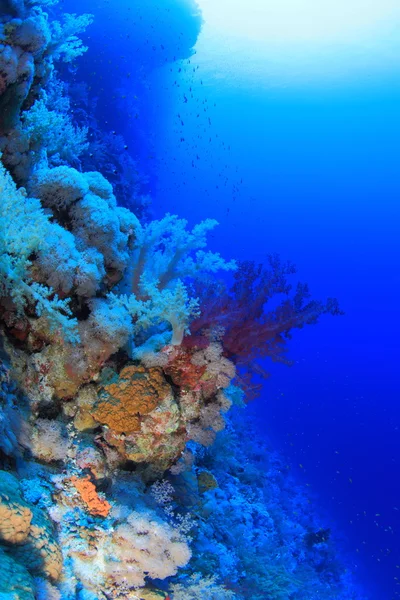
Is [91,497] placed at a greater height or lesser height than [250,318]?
lesser

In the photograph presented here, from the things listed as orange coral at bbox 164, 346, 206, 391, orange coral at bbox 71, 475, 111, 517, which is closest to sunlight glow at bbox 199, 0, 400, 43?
orange coral at bbox 164, 346, 206, 391

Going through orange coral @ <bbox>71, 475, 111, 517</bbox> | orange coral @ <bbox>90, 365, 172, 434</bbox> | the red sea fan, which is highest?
the red sea fan

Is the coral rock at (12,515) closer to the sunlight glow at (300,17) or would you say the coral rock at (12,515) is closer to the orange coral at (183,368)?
the orange coral at (183,368)

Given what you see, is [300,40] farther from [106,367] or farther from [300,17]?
[106,367]

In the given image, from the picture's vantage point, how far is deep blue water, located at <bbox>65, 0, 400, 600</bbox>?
40219mm

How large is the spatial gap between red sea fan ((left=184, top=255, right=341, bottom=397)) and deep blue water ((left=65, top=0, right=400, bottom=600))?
21.1m

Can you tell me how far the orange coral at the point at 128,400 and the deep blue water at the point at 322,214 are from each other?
21955mm

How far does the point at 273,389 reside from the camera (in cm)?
6309

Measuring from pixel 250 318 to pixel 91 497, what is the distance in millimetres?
2752

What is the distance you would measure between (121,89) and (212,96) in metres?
60.9

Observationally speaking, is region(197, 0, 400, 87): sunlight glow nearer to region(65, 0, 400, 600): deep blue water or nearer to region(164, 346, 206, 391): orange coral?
region(65, 0, 400, 600): deep blue water

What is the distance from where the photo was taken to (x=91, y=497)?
3.69m

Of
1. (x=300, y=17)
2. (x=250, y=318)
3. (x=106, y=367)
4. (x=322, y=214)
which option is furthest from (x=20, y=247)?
(x=322, y=214)

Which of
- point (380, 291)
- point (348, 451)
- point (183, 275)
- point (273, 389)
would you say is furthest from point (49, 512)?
point (380, 291)
